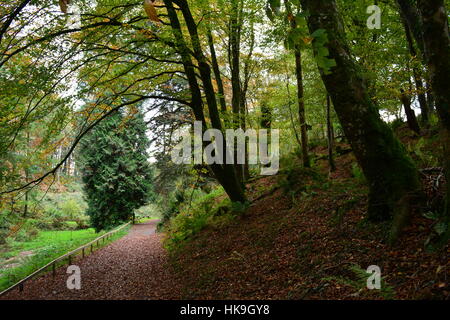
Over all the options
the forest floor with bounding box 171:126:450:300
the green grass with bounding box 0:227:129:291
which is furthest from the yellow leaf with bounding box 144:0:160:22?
the green grass with bounding box 0:227:129:291

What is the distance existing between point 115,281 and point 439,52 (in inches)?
345

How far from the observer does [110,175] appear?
75.4 ft

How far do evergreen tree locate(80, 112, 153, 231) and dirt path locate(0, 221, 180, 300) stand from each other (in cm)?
1232

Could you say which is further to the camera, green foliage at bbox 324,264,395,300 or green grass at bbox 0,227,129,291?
green grass at bbox 0,227,129,291

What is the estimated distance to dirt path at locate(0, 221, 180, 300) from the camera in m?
6.91

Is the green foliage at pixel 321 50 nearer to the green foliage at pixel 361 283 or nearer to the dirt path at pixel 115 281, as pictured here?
the green foliage at pixel 361 283

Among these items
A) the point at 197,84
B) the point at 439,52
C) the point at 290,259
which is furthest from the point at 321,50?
the point at 197,84

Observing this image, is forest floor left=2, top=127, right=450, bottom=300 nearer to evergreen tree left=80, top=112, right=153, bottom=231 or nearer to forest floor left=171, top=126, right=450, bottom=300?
forest floor left=171, top=126, right=450, bottom=300

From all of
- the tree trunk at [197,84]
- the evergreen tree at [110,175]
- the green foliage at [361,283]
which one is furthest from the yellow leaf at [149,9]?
the evergreen tree at [110,175]

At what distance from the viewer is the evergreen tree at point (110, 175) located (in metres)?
Result: 23.0

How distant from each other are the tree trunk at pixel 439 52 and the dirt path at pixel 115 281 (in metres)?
5.87

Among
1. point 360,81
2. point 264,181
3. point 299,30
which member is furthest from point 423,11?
point 264,181

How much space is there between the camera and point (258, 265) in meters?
5.75

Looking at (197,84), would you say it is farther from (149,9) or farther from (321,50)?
(321,50)
